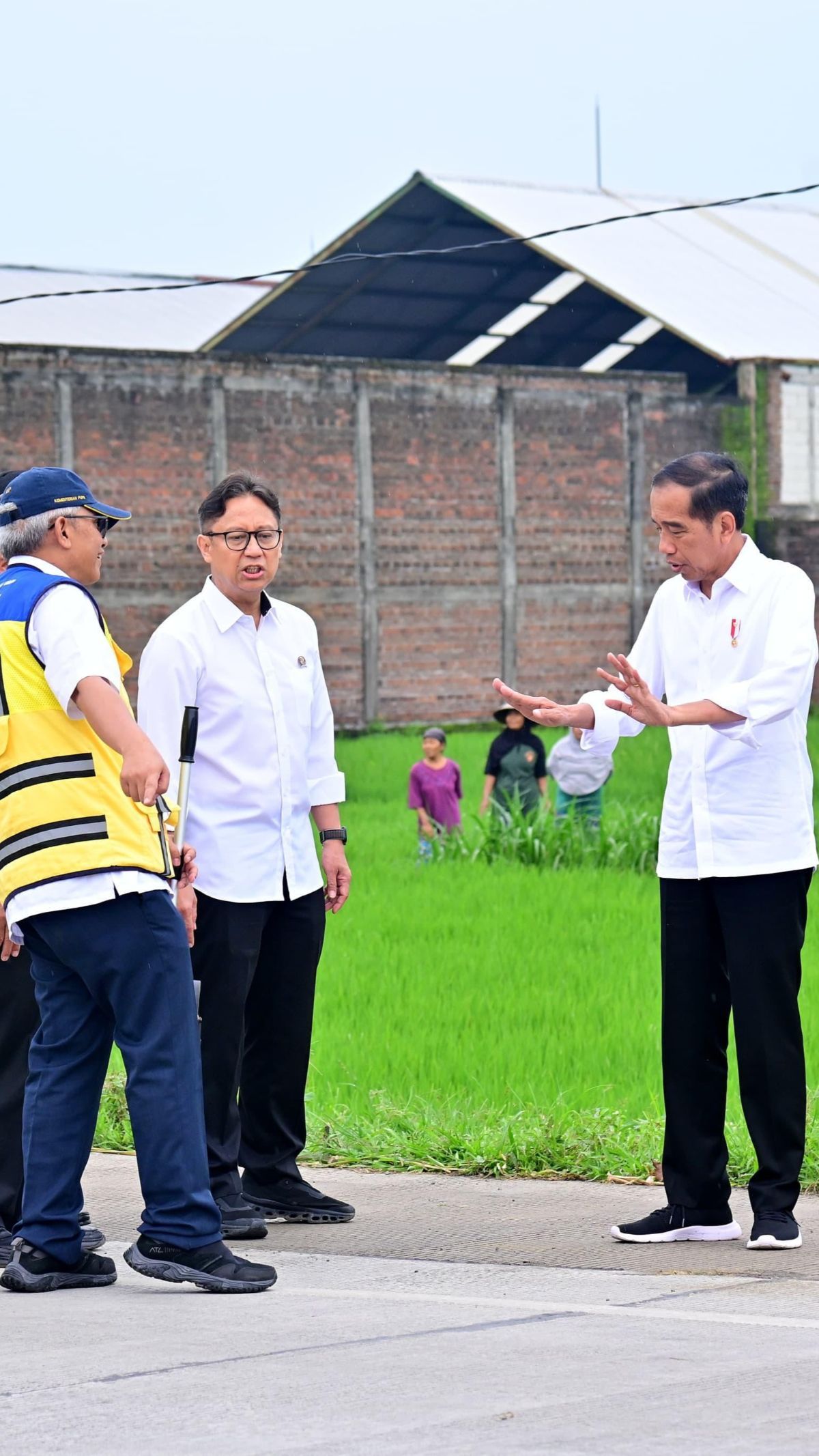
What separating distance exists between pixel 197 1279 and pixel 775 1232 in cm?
153

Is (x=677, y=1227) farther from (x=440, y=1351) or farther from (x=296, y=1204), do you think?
(x=440, y=1351)

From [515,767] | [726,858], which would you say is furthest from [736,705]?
[515,767]

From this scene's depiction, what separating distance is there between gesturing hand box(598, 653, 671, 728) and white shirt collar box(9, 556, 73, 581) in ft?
4.52

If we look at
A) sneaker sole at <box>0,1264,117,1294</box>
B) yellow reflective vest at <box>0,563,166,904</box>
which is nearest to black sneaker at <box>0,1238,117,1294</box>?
sneaker sole at <box>0,1264,117,1294</box>

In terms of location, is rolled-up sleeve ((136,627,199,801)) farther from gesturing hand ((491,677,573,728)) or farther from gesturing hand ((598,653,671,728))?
gesturing hand ((598,653,671,728))

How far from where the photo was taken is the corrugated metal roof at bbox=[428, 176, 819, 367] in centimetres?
2988

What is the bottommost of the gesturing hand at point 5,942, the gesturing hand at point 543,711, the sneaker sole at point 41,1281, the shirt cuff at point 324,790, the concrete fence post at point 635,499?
the sneaker sole at point 41,1281

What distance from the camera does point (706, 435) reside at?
32125 millimetres

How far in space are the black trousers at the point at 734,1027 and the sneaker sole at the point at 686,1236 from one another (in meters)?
0.06

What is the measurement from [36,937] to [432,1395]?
1.72 metres

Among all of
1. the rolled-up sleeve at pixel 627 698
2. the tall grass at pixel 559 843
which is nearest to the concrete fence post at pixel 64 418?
the tall grass at pixel 559 843

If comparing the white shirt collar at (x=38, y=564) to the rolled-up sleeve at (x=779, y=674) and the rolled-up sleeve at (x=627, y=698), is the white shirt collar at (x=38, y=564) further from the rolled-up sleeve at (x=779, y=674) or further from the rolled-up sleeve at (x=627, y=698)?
the rolled-up sleeve at (x=779, y=674)

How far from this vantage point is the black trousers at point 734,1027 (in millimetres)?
5895

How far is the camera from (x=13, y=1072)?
19.6ft
